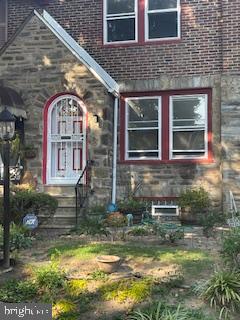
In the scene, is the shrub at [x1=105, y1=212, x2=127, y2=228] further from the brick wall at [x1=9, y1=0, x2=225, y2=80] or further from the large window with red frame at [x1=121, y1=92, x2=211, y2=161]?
the brick wall at [x1=9, y1=0, x2=225, y2=80]

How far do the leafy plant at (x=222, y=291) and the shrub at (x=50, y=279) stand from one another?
176 centimetres

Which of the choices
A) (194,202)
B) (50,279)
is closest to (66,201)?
(194,202)

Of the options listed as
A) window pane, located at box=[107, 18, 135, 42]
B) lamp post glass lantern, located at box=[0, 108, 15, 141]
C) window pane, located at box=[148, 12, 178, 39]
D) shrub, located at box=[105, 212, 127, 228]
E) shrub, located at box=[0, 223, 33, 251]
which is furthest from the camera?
window pane, located at box=[107, 18, 135, 42]

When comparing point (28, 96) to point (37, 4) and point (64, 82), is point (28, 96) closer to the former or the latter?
point (64, 82)

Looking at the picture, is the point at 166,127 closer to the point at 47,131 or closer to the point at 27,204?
the point at 47,131

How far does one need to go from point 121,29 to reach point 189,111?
311 centimetres

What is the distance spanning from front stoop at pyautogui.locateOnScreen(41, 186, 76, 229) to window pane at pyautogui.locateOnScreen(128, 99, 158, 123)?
2.81 metres

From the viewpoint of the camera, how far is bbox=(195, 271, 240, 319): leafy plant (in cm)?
543

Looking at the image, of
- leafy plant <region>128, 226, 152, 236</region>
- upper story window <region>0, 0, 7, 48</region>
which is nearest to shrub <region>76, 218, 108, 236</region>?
leafy plant <region>128, 226, 152, 236</region>

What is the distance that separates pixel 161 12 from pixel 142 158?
412cm

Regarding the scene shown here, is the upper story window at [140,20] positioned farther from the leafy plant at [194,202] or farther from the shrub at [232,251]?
the shrub at [232,251]

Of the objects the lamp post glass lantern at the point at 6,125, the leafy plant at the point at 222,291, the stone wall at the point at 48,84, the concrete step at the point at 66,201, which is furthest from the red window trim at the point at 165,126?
the leafy plant at the point at 222,291

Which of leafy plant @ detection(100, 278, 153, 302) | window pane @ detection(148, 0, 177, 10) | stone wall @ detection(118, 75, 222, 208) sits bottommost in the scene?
leafy plant @ detection(100, 278, 153, 302)

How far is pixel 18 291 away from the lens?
603cm
